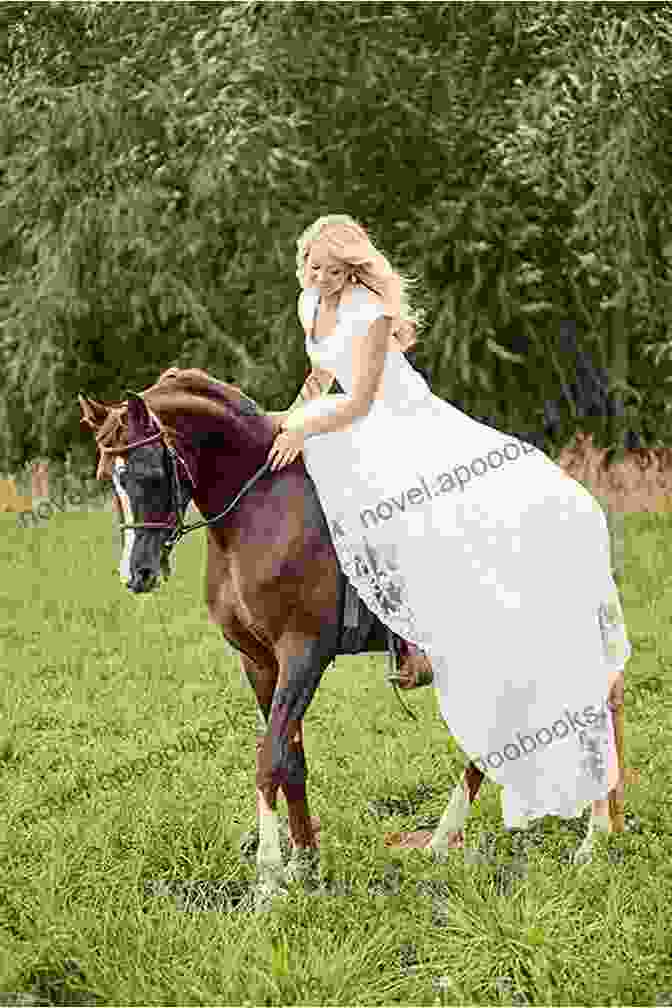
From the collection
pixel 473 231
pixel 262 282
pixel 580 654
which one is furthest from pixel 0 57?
pixel 580 654

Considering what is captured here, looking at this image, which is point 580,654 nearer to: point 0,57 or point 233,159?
point 233,159

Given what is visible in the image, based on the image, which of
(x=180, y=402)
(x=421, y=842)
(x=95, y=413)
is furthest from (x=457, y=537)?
(x=421, y=842)

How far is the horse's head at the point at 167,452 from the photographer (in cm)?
514

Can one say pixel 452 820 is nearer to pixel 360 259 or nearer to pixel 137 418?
pixel 137 418

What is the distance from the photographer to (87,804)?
7020 mm

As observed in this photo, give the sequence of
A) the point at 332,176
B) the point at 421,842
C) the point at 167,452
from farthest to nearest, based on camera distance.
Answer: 1. the point at 332,176
2. the point at 421,842
3. the point at 167,452

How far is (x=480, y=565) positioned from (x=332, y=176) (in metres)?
13.7

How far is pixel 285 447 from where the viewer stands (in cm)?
557

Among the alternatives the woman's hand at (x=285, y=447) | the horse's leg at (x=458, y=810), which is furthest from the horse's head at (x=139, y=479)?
the horse's leg at (x=458, y=810)

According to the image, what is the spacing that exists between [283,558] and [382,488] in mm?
499

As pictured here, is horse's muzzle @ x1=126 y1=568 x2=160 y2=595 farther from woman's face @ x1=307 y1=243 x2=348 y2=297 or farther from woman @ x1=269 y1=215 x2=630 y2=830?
woman's face @ x1=307 y1=243 x2=348 y2=297

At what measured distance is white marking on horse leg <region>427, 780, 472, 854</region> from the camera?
6086 millimetres

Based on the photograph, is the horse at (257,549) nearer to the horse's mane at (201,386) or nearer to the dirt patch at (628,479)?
the horse's mane at (201,386)

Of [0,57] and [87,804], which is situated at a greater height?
[0,57]
